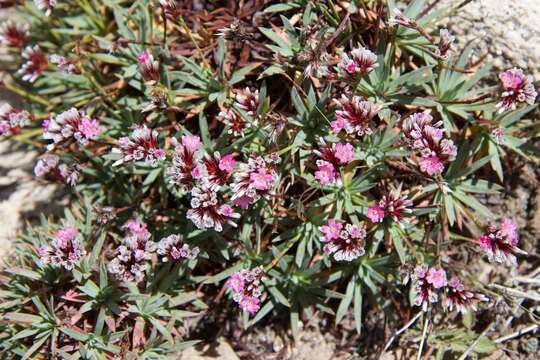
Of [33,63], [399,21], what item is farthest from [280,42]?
[33,63]

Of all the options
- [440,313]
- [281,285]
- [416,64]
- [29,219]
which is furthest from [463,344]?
[29,219]

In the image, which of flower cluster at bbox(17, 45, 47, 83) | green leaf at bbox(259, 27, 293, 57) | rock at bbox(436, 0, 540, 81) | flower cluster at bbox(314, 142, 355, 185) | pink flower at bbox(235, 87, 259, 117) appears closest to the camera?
flower cluster at bbox(314, 142, 355, 185)

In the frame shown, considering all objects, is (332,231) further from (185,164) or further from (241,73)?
(241,73)

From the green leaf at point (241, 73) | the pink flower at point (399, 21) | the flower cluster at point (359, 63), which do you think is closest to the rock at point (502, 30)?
Result: the pink flower at point (399, 21)

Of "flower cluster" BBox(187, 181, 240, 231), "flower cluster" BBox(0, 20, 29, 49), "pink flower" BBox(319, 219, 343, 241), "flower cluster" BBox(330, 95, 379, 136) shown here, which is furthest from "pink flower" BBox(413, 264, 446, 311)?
"flower cluster" BBox(0, 20, 29, 49)

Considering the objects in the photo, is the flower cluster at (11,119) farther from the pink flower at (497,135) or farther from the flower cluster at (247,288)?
the pink flower at (497,135)

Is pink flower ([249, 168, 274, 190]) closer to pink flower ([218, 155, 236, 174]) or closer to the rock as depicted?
pink flower ([218, 155, 236, 174])
